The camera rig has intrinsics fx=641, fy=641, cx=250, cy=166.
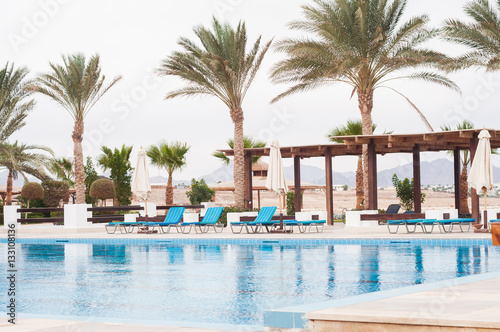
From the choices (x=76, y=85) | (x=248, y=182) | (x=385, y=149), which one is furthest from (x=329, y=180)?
(x=76, y=85)

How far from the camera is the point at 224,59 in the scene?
2462 cm

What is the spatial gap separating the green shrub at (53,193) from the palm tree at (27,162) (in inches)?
21.2

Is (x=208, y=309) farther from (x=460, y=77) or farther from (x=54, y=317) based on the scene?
(x=460, y=77)

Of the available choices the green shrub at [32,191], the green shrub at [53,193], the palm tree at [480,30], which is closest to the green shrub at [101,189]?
the green shrub at [53,193]

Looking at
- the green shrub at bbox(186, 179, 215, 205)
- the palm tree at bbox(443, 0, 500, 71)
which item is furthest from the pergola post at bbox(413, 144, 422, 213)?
the green shrub at bbox(186, 179, 215, 205)

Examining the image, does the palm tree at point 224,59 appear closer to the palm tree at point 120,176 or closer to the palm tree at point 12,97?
the palm tree at point 12,97

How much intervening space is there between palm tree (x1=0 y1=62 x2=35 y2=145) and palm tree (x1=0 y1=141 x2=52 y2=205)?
1.60 meters

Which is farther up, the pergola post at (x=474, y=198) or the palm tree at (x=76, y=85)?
the palm tree at (x=76, y=85)

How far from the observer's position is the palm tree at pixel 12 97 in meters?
28.8

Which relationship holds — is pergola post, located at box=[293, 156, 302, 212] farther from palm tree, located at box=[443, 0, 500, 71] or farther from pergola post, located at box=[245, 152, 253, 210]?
palm tree, located at box=[443, 0, 500, 71]

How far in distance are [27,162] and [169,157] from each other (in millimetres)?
8205

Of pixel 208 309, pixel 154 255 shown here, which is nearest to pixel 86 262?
pixel 154 255

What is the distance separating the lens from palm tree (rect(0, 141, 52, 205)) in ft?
108

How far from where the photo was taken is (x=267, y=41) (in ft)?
79.8
